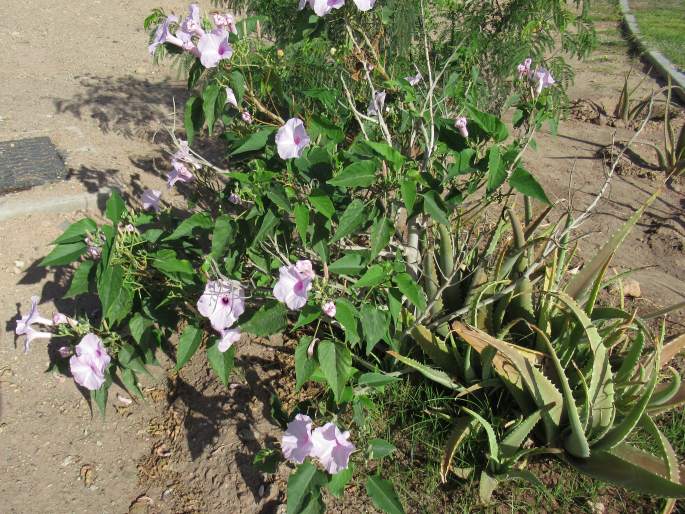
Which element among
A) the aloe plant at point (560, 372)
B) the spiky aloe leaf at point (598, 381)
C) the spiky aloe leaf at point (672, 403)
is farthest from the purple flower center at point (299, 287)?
the spiky aloe leaf at point (672, 403)

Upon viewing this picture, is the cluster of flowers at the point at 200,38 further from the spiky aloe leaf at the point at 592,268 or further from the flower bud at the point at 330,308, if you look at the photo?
the spiky aloe leaf at the point at 592,268

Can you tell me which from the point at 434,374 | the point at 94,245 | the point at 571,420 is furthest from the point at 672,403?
the point at 94,245

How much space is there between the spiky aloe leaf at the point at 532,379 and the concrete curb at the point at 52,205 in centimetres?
207

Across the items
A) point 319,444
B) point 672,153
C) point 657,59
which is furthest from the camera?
point 657,59

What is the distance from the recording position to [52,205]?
2891 mm

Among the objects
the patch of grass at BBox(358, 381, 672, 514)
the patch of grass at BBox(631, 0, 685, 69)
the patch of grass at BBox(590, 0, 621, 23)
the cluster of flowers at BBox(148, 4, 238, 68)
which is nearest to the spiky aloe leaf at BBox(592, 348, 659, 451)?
the patch of grass at BBox(358, 381, 672, 514)

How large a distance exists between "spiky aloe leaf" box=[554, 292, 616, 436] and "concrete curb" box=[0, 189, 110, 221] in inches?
91.6

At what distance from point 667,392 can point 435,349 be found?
0.73 metres

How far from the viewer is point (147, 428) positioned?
2189 millimetres

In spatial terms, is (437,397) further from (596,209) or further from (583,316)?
(596,209)

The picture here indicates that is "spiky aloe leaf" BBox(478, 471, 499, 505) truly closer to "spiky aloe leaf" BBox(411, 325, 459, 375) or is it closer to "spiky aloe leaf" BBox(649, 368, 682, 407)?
"spiky aloe leaf" BBox(411, 325, 459, 375)

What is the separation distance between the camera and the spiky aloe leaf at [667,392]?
5.46 feet

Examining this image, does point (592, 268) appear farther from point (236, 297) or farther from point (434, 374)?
point (236, 297)

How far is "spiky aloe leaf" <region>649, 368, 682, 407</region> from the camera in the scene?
1.66 m
